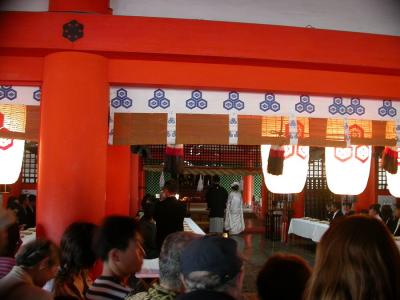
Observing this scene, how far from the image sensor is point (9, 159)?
577 centimetres

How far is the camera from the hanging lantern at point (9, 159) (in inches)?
225

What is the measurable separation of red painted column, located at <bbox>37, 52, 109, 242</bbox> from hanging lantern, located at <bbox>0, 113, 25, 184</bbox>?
181 centimetres

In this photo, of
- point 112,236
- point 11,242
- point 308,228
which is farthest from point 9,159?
point 308,228

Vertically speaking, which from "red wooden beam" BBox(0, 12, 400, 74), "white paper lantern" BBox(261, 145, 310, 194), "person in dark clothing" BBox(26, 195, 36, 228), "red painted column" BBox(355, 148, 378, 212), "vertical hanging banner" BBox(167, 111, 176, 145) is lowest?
"person in dark clothing" BBox(26, 195, 36, 228)

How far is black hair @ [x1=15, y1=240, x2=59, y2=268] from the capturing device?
7.43 feet

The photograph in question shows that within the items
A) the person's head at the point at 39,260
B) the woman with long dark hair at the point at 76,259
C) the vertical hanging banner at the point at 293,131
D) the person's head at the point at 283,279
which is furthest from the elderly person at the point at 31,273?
the vertical hanging banner at the point at 293,131

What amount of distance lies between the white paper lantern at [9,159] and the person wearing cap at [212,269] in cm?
479

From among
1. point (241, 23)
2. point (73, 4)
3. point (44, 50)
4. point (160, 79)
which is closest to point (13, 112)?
point (44, 50)

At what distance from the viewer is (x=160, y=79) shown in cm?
454

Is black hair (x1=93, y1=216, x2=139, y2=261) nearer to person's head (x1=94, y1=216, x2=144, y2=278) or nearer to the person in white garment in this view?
person's head (x1=94, y1=216, x2=144, y2=278)

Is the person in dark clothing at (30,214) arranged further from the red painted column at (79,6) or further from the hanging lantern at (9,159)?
the red painted column at (79,6)

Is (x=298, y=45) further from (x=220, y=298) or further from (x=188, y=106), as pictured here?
(x=220, y=298)

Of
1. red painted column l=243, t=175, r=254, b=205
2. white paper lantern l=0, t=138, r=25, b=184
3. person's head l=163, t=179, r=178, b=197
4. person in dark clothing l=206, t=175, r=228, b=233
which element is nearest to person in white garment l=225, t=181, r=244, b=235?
person in dark clothing l=206, t=175, r=228, b=233

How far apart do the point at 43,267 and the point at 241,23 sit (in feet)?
10.8
